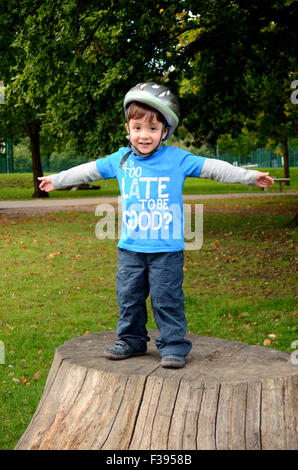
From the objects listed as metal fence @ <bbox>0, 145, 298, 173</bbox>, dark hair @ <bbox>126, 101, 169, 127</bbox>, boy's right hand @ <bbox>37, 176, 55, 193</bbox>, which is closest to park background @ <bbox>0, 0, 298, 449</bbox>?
boy's right hand @ <bbox>37, 176, 55, 193</bbox>

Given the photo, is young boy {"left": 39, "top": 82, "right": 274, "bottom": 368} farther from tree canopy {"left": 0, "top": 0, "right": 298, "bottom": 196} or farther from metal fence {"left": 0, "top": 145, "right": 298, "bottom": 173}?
metal fence {"left": 0, "top": 145, "right": 298, "bottom": 173}

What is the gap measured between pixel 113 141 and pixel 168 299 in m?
8.84

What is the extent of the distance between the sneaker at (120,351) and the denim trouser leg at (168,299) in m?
0.20

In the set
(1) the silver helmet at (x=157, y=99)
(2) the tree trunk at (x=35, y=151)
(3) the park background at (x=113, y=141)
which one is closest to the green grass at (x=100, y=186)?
(2) the tree trunk at (x=35, y=151)

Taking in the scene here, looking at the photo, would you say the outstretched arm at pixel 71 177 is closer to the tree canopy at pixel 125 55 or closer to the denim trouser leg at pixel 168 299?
the denim trouser leg at pixel 168 299

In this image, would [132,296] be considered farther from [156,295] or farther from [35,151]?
[35,151]

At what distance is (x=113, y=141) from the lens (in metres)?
12.0

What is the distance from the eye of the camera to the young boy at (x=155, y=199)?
345 centimetres

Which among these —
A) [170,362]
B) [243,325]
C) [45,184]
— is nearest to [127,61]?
[243,325]

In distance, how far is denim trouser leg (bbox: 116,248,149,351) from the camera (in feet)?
11.7

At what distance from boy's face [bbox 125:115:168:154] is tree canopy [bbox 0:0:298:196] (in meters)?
7.57

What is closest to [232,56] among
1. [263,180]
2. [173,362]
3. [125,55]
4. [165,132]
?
[125,55]
